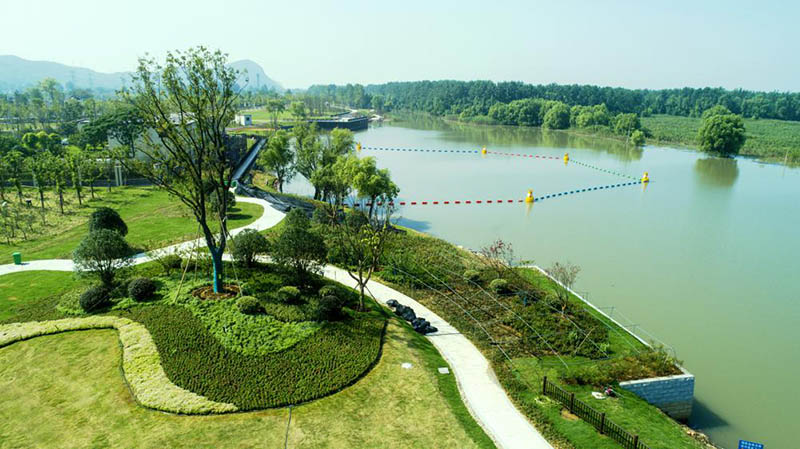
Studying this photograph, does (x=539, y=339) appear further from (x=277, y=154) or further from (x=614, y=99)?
(x=614, y=99)

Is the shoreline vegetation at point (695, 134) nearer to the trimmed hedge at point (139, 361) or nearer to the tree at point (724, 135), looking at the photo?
the tree at point (724, 135)

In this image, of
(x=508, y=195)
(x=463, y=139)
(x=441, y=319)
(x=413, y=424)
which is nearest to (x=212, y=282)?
(x=441, y=319)

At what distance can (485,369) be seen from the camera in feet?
58.1

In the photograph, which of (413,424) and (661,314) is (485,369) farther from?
(661,314)

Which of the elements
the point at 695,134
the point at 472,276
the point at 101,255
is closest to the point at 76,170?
the point at 101,255

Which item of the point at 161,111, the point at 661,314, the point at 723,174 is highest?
the point at 161,111

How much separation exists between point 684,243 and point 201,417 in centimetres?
3669

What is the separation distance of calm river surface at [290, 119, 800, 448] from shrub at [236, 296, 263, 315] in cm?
1769

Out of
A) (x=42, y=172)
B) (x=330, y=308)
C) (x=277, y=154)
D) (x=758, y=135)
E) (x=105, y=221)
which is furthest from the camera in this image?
(x=758, y=135)

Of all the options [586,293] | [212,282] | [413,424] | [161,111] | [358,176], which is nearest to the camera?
[413,424]

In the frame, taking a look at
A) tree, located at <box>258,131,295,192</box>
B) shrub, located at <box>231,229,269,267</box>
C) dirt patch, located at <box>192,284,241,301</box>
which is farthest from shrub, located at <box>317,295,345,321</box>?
tree, located at <box>258,131,295,192</box>

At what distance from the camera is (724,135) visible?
81.0 m

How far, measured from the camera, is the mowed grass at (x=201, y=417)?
1330 centimetres

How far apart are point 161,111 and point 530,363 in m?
18.8
